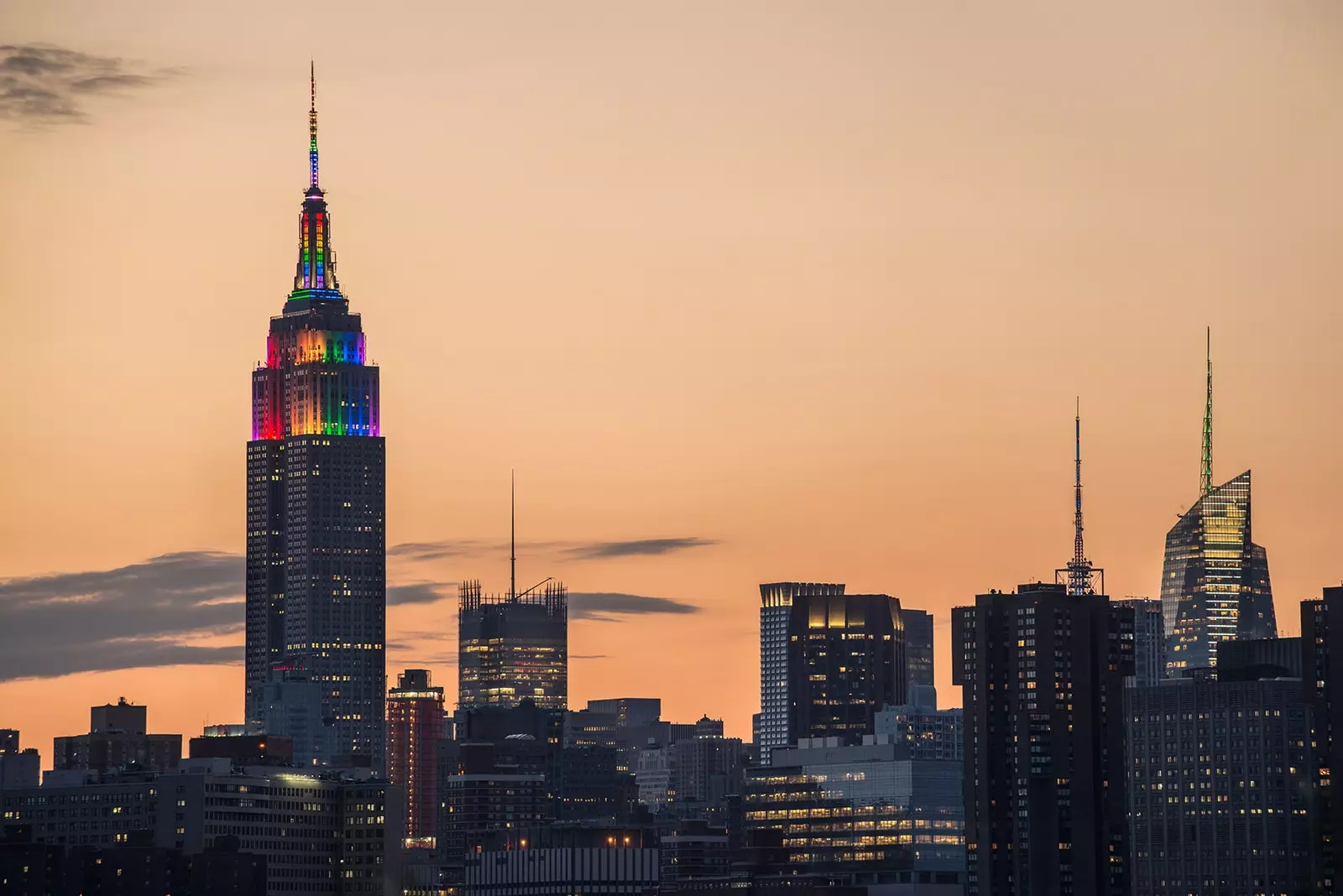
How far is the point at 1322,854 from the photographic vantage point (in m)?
137
